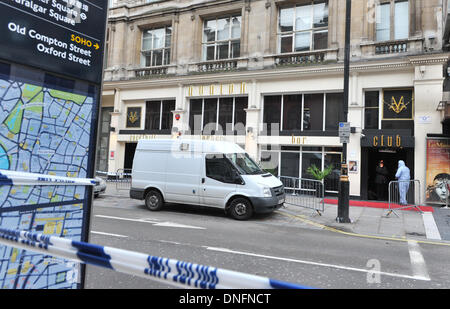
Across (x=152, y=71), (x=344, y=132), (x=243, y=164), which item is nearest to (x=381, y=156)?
(x=344, y=132)

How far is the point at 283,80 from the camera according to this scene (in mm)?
16188

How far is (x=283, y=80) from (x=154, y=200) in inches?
373

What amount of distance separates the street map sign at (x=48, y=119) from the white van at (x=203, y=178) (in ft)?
21.2

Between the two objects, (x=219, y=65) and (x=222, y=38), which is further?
(x=222, y=38)

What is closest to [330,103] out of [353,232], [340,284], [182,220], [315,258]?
[353,232]

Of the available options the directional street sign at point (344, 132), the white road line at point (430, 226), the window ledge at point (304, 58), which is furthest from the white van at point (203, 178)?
the window ledge at point (304, 58)

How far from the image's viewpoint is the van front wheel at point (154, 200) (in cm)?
1068

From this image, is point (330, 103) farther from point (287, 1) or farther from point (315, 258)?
point (315, 258)

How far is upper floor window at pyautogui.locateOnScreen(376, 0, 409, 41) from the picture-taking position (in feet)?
47.4

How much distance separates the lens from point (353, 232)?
27.6ft

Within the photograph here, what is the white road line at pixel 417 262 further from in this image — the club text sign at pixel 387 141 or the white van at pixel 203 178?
the club text sign at pixel 387 141

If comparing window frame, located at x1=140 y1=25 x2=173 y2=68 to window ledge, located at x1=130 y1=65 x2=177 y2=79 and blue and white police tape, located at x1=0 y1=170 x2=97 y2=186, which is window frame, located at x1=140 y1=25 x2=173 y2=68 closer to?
window ledge, located at x1=130 y1=65 x2=177 y2=79

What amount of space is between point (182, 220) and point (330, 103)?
33.5 ft

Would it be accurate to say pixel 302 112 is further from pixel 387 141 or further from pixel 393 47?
pixel 393 47
